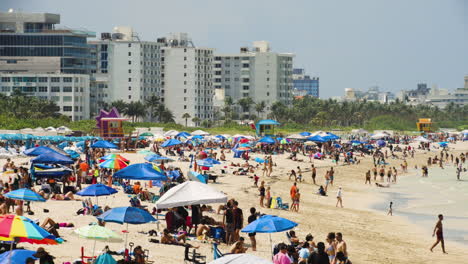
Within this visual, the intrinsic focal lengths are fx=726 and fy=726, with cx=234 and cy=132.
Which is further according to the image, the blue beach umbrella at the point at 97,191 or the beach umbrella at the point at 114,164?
the beach umbrella at the point at 114,164

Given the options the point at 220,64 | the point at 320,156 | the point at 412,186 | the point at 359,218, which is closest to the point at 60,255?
the point at 359,218

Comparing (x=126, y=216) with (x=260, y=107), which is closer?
(x=126, y=216)

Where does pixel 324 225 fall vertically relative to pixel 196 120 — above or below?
below

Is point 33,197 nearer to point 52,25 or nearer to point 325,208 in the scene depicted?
point 325,208

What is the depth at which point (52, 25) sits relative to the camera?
136625 millimetres

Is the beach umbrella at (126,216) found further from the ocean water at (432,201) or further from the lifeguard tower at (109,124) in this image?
the lifeguard tower at (109,124)

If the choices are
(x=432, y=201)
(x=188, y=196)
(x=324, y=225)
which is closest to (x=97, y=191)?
(x=188, y=196)

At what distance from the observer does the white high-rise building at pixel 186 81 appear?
455 feet

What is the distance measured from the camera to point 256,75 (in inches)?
6176

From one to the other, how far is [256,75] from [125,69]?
32.8 metres

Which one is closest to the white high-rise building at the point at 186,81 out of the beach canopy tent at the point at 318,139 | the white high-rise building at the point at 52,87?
the white high-rise building at the point at 52,87

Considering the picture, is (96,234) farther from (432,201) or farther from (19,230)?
(432,201)

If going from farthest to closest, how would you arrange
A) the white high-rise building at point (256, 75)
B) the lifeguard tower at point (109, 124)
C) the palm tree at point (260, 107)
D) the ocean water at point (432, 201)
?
the white high-rise building at point (256, 75), the palm tree at point (260, 107), the lifeguard tower at point (109, 124), the ocean water at point (432, 201)

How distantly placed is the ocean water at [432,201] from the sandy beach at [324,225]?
0.85 feet
